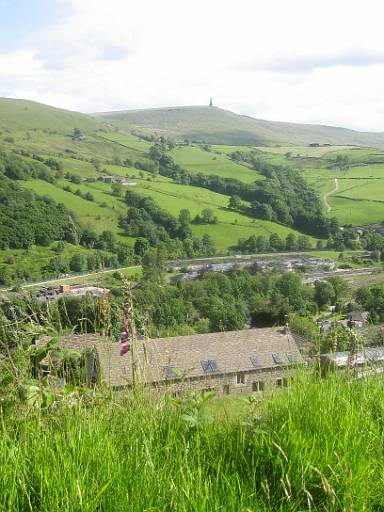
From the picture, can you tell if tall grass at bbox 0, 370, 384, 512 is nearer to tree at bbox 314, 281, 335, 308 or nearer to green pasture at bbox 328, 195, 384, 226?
tree at bbox 314, 281, 335, 308

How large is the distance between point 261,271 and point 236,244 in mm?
19810

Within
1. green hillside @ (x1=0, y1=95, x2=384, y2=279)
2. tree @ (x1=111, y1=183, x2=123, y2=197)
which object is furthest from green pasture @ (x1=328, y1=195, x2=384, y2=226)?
tree @ (x1=111, y1=183, x2=123, y2=197)

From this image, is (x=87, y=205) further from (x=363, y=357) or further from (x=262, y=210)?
(x=363, y=357)

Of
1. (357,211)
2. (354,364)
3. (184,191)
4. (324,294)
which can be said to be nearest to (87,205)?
(184,191)

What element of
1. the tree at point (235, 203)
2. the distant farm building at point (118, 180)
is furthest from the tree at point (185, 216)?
the distant farm building at point (118, 180)

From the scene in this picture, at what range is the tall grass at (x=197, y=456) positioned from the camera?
2.17m

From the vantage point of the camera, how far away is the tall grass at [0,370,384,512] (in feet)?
7.13

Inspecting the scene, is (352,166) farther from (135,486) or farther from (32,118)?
(135,486)

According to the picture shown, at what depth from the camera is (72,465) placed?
228 cm

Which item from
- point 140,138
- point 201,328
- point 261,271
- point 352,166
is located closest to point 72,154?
point 140,138

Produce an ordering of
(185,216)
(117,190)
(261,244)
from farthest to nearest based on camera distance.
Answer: (117,190) → (185,216) → (261,244)

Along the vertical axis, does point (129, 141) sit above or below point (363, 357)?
below

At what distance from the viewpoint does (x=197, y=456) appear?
2668 mm

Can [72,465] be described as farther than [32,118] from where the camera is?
No
